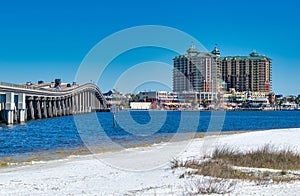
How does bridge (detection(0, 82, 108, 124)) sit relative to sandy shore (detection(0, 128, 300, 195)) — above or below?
above

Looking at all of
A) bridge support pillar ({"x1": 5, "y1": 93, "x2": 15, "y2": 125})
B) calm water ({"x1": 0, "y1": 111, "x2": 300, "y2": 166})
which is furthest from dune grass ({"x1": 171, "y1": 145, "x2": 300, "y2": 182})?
bridge support pillar ({"x1": 5, "y1": 93, "x2": 15, "y2": 125})

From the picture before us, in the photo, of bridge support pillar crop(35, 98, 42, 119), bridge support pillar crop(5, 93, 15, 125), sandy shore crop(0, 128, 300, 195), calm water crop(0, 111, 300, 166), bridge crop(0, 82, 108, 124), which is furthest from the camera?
bridge support pillar crop(35, 98, 42, 119)

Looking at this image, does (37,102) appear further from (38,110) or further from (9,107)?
(9,107)

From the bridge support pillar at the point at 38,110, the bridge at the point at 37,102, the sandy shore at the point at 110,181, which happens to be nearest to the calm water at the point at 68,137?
the bridge at the point at 37,102

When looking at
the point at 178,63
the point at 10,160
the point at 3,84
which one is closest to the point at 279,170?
the point at 10,160

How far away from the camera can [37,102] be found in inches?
4547

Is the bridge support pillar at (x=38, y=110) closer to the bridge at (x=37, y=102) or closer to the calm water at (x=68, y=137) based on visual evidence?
the bridge at (x=37, y=102)

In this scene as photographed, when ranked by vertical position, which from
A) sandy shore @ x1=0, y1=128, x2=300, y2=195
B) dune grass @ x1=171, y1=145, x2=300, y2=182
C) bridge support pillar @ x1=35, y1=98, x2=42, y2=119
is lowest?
sandy shore @ x1=0, y1=128, x2=300, y2=195

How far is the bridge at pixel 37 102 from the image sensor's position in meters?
82.9

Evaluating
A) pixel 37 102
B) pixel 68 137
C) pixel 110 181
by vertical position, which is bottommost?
pixel 68 137

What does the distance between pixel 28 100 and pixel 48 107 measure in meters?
25.1

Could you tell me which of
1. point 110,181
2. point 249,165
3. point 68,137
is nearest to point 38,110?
point 68,137

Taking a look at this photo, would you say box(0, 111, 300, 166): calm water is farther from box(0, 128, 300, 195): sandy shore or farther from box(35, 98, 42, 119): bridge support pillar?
box(35, 98, 42, 119): bridge support pillar

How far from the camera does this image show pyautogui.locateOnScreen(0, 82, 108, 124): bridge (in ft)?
272
